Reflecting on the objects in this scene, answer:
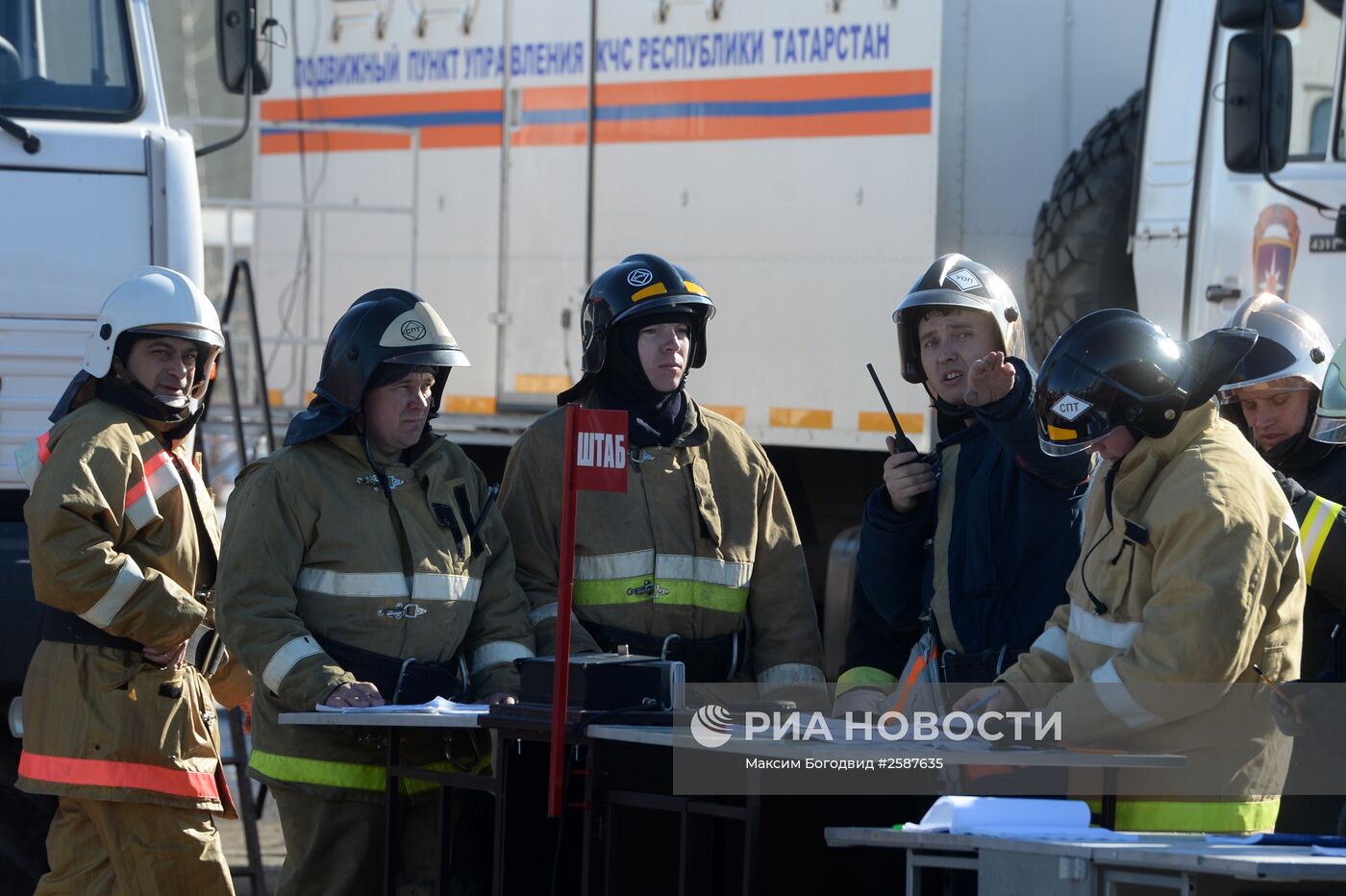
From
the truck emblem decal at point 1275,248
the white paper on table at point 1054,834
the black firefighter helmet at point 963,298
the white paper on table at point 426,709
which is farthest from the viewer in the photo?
the truck emblem decal at point 1275,248

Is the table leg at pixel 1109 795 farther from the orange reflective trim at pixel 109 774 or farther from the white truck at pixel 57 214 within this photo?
the white truck at pixel 57 214

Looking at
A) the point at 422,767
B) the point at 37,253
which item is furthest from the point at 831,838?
the point at 37,253

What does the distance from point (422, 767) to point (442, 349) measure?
1.09 meters

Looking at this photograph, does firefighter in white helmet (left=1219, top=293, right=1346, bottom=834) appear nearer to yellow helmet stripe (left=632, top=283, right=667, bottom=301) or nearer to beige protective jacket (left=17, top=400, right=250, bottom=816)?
yellow helmet stripe (left=632, top=283, right=667, bottom=301)

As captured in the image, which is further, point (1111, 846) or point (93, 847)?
point (93, 847)

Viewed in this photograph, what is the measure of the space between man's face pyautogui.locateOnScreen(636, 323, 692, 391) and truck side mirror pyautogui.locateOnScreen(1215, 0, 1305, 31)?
8.17ft

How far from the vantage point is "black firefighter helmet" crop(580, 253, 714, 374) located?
4688 millimetres

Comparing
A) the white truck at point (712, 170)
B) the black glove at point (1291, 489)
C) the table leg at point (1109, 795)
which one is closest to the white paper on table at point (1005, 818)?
the table leg at point (1109, 795)

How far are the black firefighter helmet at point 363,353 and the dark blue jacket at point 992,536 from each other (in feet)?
4.04

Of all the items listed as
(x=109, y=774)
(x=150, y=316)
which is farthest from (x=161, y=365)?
(x=109, y=774)

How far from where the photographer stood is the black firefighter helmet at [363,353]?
446 cm

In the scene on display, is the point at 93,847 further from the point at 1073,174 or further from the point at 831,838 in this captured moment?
the point at 1073,174

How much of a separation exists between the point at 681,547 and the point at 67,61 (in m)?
2.96

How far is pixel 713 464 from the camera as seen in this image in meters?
4.79
